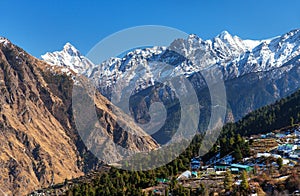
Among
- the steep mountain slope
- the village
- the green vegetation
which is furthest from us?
the steep mountain slope

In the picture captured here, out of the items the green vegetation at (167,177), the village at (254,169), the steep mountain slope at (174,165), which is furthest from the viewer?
the steep mountain slope at (174,165)

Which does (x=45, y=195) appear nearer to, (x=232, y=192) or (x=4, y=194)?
(x=4, y=194)

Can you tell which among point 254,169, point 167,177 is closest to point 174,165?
point 167,177

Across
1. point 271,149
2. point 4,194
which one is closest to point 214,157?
point 271,149

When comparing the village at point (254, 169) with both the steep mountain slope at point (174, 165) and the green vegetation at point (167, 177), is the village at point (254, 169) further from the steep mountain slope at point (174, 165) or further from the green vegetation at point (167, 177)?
the steep mountain slope at point (174, 165)

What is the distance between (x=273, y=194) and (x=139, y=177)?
88.1ft

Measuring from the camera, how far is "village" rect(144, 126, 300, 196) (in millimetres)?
58381

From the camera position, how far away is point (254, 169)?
67250 millimetres

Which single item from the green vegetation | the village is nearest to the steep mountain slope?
the green vegetation

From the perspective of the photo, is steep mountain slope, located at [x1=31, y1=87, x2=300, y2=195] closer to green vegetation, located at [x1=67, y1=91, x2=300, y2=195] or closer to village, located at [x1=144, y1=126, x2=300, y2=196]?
green vegetation, located at [x1=67, y1=91, x2=300, y2=195]

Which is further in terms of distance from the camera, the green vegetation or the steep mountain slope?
the steep mountain slope

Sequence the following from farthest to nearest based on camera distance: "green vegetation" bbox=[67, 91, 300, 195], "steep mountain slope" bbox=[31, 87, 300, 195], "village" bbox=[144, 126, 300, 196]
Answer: "steep mountain slope" bbox=[31, 87, 300, 195], "village" bbox=[144, 126, 300, 196], "green vegetation" bbox=[67, 91, 300, 195]

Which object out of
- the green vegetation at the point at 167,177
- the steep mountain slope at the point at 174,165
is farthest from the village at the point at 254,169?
the steep mountain slope at the point at 174,165

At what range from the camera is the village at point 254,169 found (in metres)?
58.4
